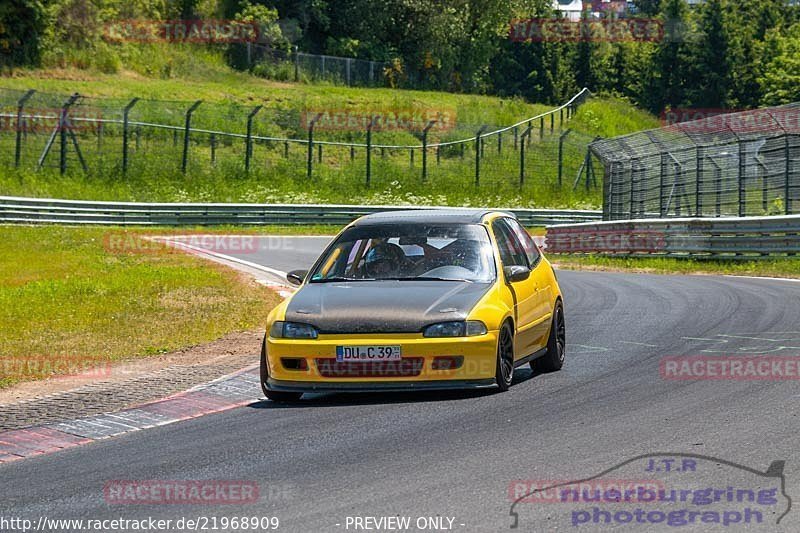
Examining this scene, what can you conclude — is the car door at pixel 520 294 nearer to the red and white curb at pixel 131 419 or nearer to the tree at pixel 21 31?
the red and white curb at pixel 131 419

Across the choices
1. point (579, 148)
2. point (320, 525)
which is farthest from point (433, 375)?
point (579, 148)

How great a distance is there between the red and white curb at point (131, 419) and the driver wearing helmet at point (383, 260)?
1400 mm

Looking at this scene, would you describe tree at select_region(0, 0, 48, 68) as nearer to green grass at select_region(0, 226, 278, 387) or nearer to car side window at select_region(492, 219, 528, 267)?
green grass at select_region(0, 226, 278, 387)

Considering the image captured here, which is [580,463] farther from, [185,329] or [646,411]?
[185,329]

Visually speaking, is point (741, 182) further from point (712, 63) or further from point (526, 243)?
point (712, 63)

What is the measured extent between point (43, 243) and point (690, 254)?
47.6 ft

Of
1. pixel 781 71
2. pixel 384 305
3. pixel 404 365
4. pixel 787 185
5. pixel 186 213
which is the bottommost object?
pixel 186 213

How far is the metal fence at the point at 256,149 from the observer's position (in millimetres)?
43969


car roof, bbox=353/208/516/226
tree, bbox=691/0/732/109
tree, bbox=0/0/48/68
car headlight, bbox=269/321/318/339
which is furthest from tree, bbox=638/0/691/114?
car headlight, bbox=269/321/318/339

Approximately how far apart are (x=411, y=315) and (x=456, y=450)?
210cm

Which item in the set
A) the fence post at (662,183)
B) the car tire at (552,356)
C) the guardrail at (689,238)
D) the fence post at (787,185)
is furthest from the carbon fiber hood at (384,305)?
the fence post at (662,183)

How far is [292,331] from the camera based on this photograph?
9.74 meters

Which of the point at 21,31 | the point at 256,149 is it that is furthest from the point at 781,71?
the point at 21,31

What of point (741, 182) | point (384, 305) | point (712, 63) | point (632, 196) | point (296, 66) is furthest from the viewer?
point (712, 63)
